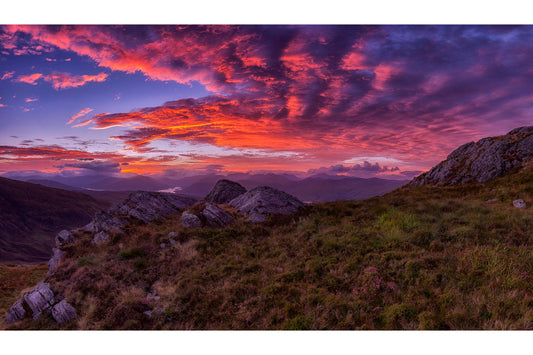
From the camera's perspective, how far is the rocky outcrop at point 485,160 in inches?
947

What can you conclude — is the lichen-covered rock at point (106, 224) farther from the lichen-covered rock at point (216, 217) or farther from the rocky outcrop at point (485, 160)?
the rocky outcrop at point (485, 160)

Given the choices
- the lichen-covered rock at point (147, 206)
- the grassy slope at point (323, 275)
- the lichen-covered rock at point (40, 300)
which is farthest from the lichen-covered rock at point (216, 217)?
the lichen-covered rock at point (40, 300)

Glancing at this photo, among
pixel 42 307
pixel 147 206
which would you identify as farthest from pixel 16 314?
pixel 147 206

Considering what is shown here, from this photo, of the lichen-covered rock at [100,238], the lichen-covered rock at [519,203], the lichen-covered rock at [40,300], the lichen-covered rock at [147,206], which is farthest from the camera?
the lichen-covered rock at [147,206]

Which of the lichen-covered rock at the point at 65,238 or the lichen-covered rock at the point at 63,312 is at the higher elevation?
the lichen-covered rock at the point at 65,238

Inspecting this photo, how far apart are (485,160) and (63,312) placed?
38754 millimetres

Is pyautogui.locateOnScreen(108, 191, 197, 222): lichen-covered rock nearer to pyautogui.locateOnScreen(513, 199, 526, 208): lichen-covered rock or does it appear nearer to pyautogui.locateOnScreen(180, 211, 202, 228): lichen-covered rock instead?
pyautogui.locateOnScreen(180, 211, 202, 228): lichen-covered rock

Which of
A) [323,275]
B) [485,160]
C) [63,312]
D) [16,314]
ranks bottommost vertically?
[16,314]

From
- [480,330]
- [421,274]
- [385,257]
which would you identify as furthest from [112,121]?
[480,330]

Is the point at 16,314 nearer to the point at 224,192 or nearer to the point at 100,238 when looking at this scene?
the point at 100,238

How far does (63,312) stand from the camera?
7801 millimetres

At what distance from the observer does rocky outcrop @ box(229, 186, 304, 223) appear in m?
15.4

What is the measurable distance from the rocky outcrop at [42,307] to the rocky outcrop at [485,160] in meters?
34.9

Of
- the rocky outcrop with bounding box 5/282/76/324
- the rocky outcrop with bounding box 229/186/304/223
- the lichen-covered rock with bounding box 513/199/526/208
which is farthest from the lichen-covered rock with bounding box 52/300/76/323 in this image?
the lichen-covered rock with bounding box 513/199/526/208
